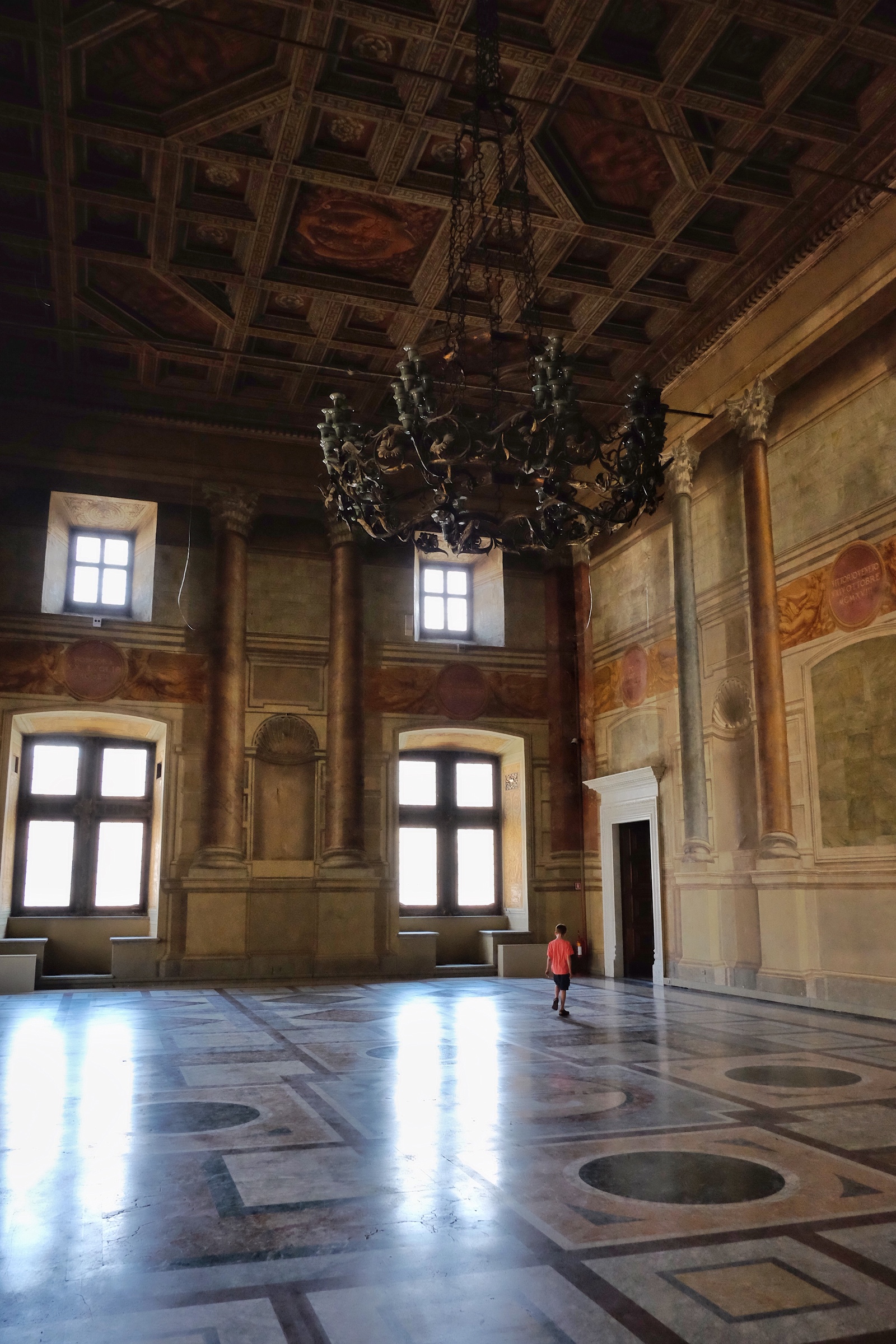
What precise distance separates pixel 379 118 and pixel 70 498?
755cm

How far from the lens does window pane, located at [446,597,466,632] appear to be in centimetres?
1644

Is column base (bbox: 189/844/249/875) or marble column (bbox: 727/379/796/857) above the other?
marble column (bbox: 727/379/796/857)

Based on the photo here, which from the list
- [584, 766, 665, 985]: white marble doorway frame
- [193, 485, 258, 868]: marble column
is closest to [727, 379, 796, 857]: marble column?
[584, 766, 665, 985]: white marble doorway frame

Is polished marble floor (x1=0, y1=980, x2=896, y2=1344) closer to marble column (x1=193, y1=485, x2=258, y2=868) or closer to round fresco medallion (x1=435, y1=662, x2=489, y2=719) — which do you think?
marble column (x1=193, y1=485, x2=258, y2=868)

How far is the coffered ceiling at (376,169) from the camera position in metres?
8.42

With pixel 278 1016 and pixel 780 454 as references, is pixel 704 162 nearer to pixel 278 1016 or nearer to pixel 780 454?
pixel 780 454

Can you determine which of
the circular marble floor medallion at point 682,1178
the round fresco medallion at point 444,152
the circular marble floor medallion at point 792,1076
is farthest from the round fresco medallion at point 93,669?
the circular marble floor medallion at point 682,1178

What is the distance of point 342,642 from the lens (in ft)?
48.7

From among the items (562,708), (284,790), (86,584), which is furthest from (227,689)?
(562,708)

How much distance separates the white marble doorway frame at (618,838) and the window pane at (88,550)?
7787 mm

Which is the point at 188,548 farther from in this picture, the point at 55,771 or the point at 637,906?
the point at 637,906

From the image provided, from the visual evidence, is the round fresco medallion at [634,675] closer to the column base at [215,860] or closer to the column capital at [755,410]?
the column capital at [755,410]

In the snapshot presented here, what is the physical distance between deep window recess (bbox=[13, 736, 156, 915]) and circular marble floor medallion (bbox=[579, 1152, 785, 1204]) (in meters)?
11.3

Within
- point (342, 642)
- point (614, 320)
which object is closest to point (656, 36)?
point (614, 320)
